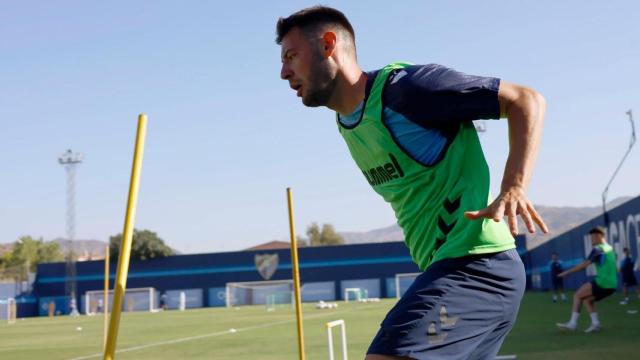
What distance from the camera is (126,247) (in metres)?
3.59

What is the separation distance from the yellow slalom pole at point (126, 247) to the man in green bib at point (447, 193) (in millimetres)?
911

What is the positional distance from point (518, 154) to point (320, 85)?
100 cm

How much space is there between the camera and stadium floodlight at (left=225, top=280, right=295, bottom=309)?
64.1m

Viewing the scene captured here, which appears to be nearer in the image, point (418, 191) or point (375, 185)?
point (418, 191)

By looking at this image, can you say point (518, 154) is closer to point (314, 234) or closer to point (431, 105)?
point (431, 105)

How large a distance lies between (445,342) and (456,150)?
0.77 m

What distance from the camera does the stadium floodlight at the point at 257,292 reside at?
2525 inches

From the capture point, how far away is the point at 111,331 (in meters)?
3.41

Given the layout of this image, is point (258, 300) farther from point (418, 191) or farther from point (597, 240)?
point (418, 191)

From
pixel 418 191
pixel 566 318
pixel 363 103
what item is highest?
pixel 363 103

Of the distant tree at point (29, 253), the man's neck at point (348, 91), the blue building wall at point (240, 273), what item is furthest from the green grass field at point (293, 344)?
the distant tree at point (29, 253)

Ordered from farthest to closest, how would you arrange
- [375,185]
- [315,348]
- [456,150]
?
[315,348] < [375,185] < [456,150]

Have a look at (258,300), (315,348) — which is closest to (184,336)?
(315,348)

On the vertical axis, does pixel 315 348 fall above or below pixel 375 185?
below
